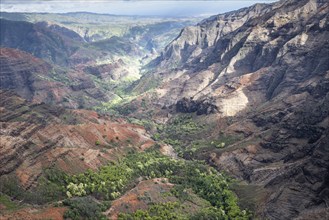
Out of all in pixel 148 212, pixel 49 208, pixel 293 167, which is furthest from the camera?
pixel 293 167

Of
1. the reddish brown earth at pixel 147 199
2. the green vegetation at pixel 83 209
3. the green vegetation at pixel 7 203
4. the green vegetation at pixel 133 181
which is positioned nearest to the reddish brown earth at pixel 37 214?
the green vegetation at pixel 83 209

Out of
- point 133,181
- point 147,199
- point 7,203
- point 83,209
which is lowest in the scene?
point 133,181

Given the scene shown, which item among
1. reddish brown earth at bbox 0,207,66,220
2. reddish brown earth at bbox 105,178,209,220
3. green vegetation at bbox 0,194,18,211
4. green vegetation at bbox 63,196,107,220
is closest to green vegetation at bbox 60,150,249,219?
reddish brown earth at bbox 105,178,209,220

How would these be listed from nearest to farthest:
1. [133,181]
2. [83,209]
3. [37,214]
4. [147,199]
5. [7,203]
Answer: [37,214]
[7,203]
[83,209]
[147,199]
[133,181]

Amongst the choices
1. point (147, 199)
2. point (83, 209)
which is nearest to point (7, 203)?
point (83, 209)

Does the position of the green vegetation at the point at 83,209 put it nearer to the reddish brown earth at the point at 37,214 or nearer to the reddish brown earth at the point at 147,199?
the reddish brown earth at the point at 37,214

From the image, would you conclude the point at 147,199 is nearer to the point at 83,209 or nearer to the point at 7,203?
the point at 83,209

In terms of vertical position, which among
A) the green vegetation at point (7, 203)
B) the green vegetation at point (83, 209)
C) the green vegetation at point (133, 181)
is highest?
the green vegetation at point (7, 203)

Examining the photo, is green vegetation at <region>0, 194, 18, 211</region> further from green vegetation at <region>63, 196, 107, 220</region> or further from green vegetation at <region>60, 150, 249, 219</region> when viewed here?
green vegetation at <region>60, 150, 249, 219</region>

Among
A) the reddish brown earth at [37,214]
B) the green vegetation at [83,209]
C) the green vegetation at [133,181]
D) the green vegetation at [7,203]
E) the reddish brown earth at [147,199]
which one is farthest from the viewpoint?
the green vegetation at [133,181]

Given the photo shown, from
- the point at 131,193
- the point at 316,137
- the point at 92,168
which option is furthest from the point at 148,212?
the point at 316,137

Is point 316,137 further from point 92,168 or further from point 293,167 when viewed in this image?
point 92,168
